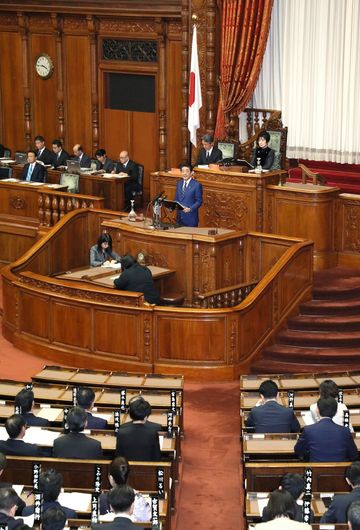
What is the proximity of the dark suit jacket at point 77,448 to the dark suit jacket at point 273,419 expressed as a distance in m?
1.32

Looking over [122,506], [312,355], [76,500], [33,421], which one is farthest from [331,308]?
[122,506]

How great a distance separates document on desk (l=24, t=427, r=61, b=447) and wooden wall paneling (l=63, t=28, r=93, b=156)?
1044cm

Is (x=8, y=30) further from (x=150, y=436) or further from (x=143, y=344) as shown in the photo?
(x=150, y=436)

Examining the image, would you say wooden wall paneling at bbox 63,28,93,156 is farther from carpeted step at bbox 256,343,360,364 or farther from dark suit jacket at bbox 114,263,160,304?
carpeted step at bbox 256,343,360,364

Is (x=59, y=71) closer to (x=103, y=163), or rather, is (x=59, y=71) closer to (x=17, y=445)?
(x=103, y=163)

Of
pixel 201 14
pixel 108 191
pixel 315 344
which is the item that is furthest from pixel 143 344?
pixel 201 14

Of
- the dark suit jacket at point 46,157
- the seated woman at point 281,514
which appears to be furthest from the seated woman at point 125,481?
the dark suit jacket at point 46,157

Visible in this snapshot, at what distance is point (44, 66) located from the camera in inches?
716

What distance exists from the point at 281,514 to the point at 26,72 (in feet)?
45.7

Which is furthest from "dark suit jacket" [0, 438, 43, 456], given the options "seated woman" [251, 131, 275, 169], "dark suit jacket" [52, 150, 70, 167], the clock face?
the clock face

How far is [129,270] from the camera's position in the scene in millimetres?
11805

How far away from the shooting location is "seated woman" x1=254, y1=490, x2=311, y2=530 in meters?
5.66

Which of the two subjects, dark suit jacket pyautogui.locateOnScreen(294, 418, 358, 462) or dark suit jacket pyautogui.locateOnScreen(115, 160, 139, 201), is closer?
dark suit jacket pyautogui.locateOnScreen(294, 418, 358, 462)

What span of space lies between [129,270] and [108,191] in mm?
3529
